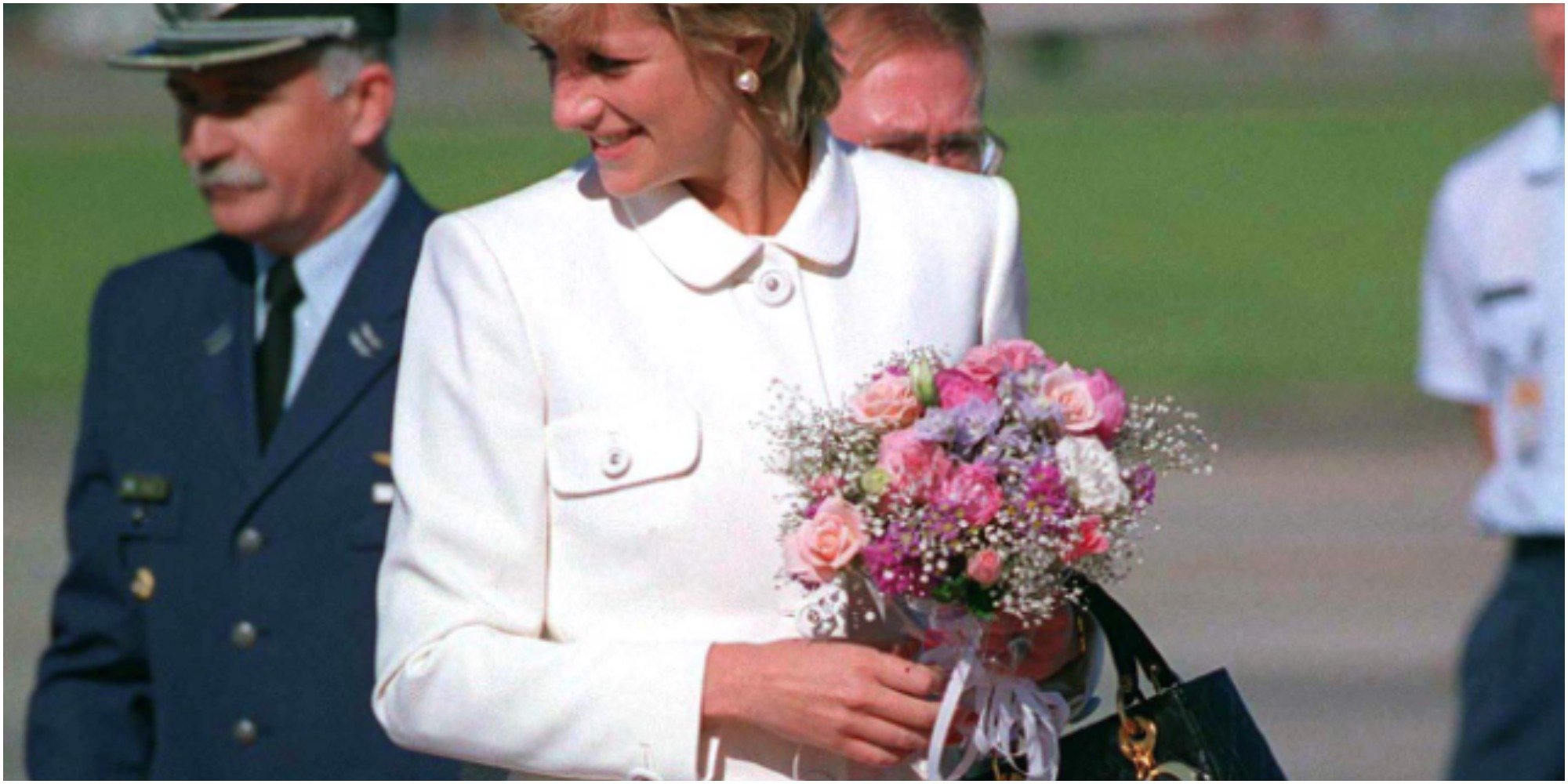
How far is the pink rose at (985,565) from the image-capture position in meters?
2.24

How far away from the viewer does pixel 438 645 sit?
2438 millimetres

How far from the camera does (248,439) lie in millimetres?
3486

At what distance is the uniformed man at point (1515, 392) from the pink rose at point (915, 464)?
2.15m

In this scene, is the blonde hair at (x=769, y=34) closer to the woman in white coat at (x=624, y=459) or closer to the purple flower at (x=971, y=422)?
the woman in white coat at (x=624, y=459)

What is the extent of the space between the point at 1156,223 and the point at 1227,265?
3950 millimetres

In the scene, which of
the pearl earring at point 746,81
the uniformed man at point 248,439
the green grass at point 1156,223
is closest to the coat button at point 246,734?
the uniformed man at point 248,439

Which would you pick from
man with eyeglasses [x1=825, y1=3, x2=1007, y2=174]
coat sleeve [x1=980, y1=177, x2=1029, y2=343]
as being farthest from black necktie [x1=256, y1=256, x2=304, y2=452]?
coat sleeve [x1=980, y1=177, x2=1029, y2=343]

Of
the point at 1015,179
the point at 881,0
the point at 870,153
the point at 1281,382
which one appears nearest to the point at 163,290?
the point at 881,0

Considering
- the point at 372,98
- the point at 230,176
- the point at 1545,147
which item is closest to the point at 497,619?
the point at 230,176

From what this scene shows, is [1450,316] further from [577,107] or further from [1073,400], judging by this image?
[577,107]

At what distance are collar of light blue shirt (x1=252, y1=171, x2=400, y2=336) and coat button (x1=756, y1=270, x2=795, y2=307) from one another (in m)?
1.13

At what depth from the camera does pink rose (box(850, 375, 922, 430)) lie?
233 cm

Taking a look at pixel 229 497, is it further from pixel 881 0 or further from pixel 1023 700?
pixel 1023 700

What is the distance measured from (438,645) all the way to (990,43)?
1.36m
